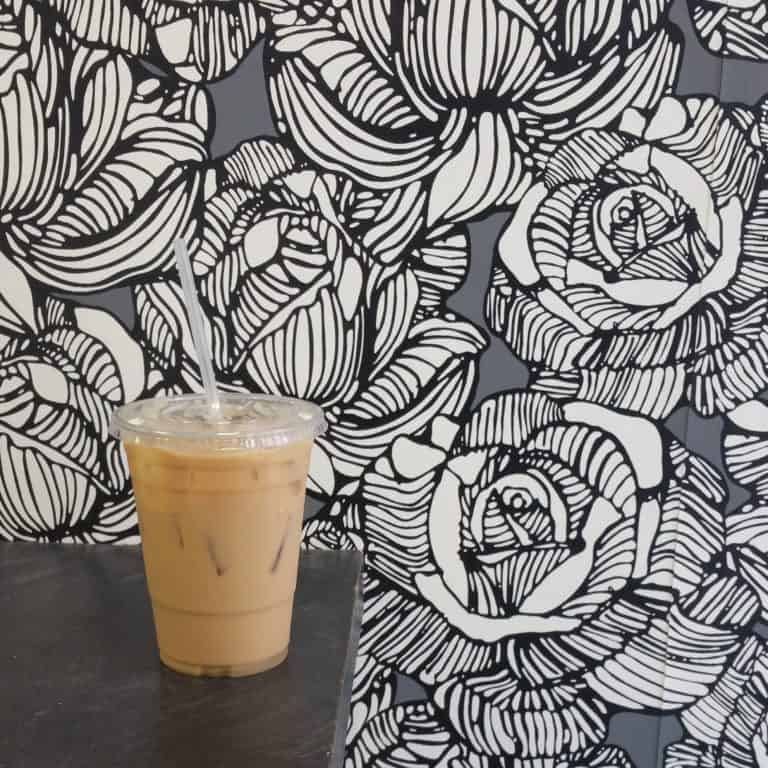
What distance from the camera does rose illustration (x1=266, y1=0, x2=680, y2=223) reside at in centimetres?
97

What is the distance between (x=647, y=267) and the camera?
1.00 m

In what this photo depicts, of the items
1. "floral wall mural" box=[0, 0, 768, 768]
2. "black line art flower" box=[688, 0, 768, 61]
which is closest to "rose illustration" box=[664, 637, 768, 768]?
"floral wall mural" box=[0, 0, 768, 768]

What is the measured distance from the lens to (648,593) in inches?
41.2

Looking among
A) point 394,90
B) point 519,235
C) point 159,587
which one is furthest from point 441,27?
point 159,587

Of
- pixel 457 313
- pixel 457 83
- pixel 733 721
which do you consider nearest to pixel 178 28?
pixel 457 83

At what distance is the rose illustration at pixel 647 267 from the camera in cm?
98

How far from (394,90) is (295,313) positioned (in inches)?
10.4

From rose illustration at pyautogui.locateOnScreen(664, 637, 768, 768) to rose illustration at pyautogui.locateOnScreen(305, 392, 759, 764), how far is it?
0.07 feet

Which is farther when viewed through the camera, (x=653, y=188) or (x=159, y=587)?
(x=653, y=188)

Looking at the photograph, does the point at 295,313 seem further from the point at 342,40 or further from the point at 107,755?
the point at 107,755

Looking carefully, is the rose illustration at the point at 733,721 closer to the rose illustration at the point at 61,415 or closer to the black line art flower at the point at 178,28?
the rose illustration at the point at 61,415

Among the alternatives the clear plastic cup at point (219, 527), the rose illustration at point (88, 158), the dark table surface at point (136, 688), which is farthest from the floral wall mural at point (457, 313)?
the clear plastic cup at point (219, 527)

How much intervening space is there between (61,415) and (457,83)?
58cm

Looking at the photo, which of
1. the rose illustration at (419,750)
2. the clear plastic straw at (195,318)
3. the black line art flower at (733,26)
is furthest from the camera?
the rose illustration at (419,750)
